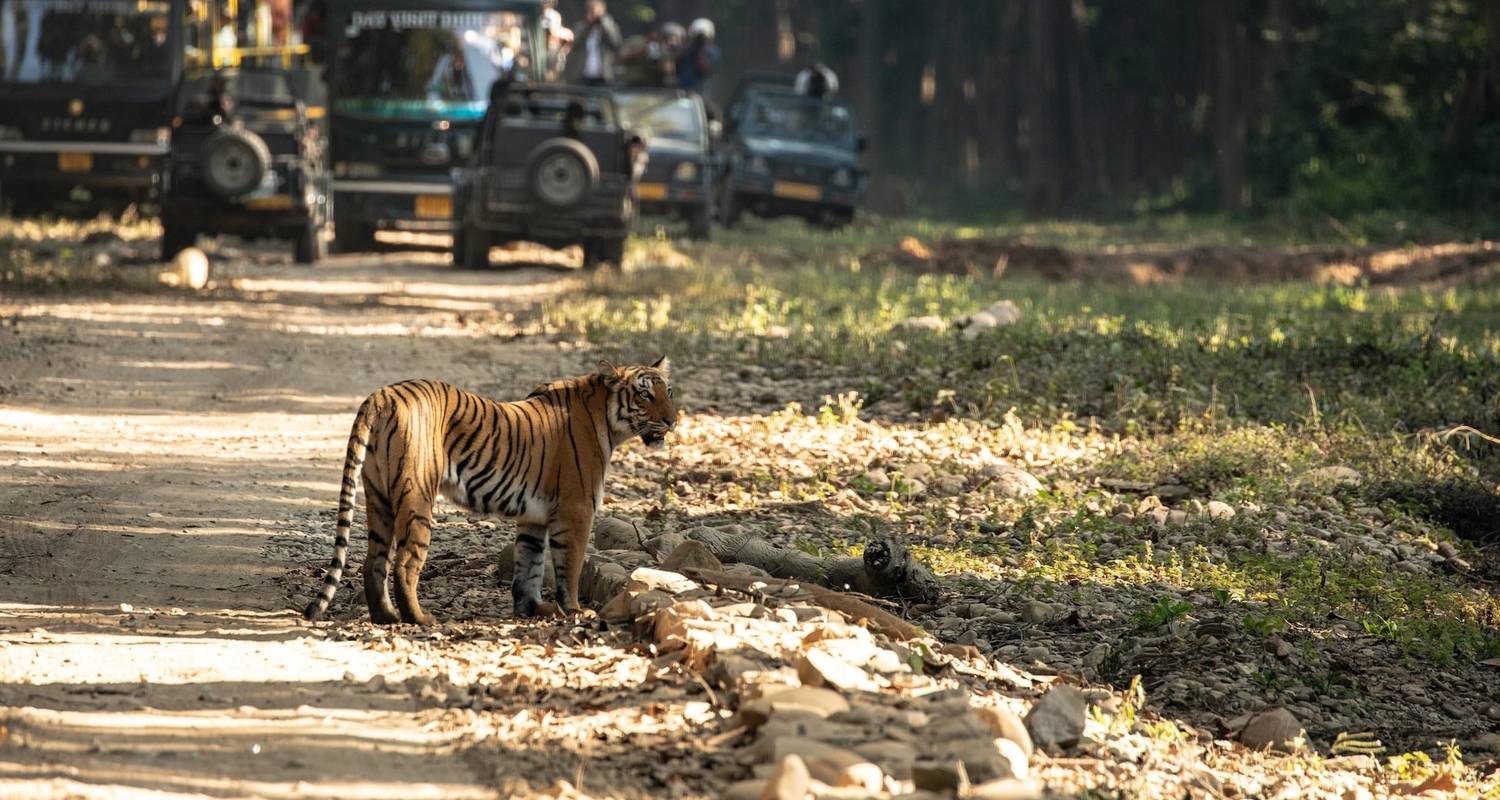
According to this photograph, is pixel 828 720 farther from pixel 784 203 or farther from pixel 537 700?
pixel 784 203

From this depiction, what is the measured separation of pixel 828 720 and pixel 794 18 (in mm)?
65244

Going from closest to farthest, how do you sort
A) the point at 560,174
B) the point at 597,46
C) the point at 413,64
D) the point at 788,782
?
1. the point at 788,782
2. the point at 560,174
3. the point at 413,64
4. the point at 597,46

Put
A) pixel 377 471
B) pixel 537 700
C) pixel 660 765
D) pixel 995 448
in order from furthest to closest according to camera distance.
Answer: pixel 995 448
pixel 377 471
pixel 537 700
pixel 660 765

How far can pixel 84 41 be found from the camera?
2448 cm

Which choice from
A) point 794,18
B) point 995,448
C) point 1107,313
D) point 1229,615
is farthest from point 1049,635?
point 794,18

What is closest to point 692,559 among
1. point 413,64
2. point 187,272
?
point 187,272

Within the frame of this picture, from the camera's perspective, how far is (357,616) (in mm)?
7762

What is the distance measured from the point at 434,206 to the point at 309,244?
1.80m

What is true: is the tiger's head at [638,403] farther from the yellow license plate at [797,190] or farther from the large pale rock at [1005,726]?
the yellow license plate at [797,190]

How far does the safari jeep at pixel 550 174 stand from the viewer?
21.5 m

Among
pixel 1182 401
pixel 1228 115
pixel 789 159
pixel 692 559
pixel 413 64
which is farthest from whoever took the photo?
pixel 1228 115

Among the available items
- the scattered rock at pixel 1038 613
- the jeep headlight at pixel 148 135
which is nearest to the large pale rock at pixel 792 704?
the scattered rock at pixel 1038 613

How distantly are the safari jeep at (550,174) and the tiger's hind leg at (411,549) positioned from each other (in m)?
14.2

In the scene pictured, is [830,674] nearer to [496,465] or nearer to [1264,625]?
[496,465]
